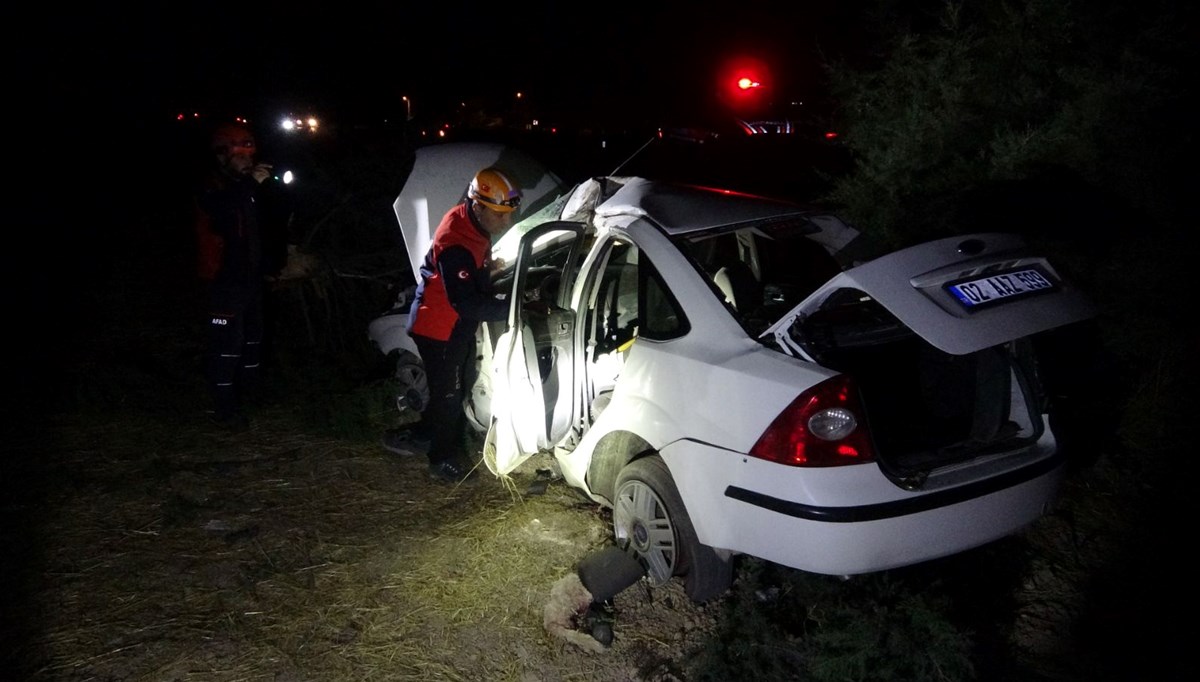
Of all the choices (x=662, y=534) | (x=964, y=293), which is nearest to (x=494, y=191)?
(x=662, y=534)

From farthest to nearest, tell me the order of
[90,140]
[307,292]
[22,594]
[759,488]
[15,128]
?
[90,140] < [15,128] < [307,292] < [22,594] < [759,488]

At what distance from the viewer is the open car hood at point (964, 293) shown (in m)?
2.48

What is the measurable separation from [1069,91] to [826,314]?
2.84 m

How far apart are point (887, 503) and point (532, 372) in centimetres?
178

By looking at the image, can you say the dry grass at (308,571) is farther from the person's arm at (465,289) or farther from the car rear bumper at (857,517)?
the person's arm at (465,289)

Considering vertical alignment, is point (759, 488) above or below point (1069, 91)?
below

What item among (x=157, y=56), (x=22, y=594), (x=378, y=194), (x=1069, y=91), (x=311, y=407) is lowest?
(x=22, y=594)

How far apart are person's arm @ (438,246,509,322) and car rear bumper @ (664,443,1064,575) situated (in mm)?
1514

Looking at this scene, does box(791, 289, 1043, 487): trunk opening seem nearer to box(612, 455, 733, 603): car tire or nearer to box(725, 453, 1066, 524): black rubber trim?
box(725, 453, 1066, 524): black rubber trim

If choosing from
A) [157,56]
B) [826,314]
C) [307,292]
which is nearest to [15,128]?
[157,56]

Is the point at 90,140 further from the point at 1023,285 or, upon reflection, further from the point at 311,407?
the point at 1023,285

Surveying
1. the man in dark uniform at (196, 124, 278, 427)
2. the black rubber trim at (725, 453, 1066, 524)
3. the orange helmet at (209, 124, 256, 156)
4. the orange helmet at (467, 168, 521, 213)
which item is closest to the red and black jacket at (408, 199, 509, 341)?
the orange helmet at (467, 168, 521, 213)

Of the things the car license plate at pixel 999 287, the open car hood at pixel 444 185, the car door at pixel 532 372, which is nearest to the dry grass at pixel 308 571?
the car door at pixel 532 372

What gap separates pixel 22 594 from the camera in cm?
343
